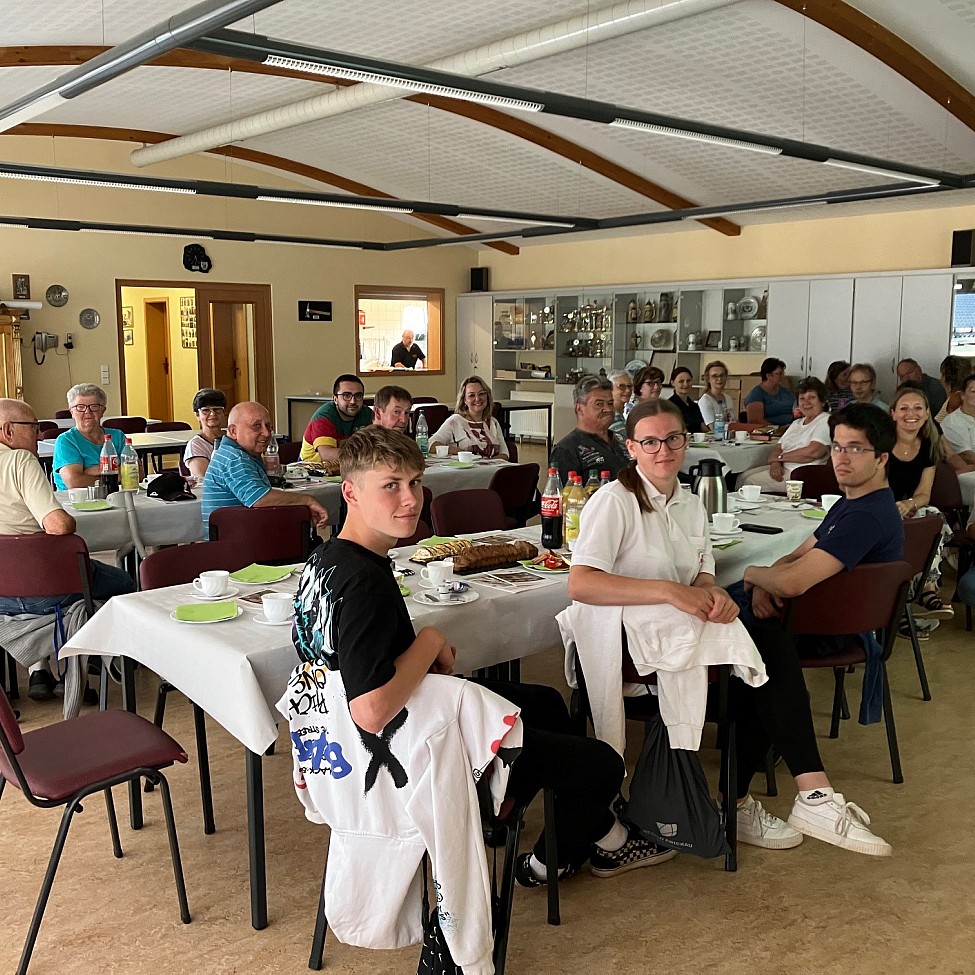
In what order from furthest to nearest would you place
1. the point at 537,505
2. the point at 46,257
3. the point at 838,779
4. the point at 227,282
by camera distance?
the point at 227,282 < the point at 46,257 < the point at 537,505 < the point at 838,779

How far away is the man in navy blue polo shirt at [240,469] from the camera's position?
15.9ft

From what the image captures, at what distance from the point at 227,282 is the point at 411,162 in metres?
3.29

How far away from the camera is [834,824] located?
121 inches

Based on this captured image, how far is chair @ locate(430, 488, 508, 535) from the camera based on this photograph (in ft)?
15.4

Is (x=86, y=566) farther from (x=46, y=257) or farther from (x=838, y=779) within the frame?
(x=46, y=257)

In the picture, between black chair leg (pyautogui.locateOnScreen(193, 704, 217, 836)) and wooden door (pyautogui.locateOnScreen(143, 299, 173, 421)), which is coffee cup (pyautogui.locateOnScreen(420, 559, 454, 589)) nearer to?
black chair leg (pyautogui.locateOnScreen(193, 704, 217, 836))

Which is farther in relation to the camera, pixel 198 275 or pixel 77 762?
pixel 198 275

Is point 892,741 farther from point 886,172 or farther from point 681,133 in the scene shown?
point 886,172

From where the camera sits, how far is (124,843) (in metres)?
3.24

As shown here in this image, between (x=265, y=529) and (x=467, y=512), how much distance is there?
3.21 feet

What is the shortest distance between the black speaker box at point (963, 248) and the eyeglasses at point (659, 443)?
9127 millimetres

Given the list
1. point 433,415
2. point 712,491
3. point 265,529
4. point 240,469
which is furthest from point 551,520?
point 433,415

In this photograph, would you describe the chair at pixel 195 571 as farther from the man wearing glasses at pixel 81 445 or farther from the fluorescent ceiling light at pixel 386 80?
the fluorescent ceiling light at pixel 386 80

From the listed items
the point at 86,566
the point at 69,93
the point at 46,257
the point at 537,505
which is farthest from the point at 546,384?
the point at 86,566
